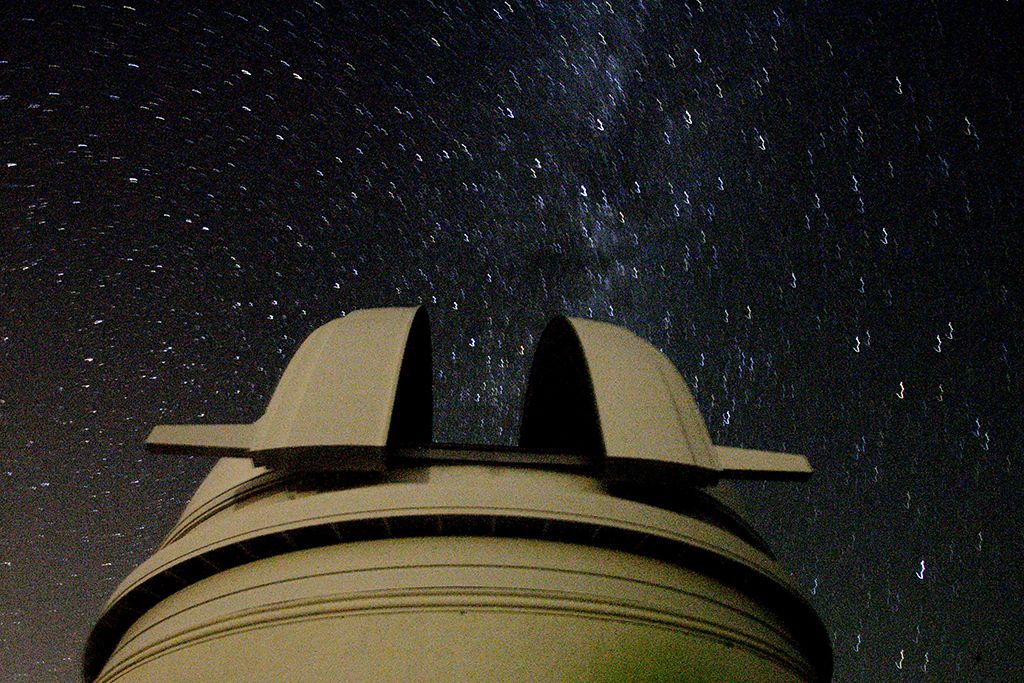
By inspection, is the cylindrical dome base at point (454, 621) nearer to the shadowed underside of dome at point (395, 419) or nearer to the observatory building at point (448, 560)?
the observatory building at point (448, 560)

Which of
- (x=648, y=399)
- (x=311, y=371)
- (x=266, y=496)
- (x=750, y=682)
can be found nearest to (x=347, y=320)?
(x=311, y=371)

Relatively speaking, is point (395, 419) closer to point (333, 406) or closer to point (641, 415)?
point (333, 406)

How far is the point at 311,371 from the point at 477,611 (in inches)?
94.0

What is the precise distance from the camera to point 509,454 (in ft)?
16.5

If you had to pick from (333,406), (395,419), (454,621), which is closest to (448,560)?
(454,621)

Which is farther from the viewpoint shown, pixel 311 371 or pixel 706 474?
pixel 311 371

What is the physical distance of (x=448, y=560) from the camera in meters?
4.00

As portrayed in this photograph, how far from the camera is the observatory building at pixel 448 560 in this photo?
3648mm

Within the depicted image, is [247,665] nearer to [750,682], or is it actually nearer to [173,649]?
[173,649]

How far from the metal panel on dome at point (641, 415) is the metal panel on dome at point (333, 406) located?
1542mm

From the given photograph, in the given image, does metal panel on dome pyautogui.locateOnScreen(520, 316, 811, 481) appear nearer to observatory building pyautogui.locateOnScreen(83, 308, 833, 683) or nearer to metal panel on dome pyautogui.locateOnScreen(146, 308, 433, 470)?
observatory building pyautogui.locateOnScreen(83, 308, 833, 683)

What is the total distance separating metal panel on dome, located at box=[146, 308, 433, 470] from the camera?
4.34m

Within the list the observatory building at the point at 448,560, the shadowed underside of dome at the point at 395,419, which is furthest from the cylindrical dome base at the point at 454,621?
the shadowed underside of dome at the point at 395,419

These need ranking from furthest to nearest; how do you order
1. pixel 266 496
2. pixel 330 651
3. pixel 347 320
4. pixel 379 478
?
pixel 347 320 < pixel 266 496 < pixel 379 478 < pixel 330 651
